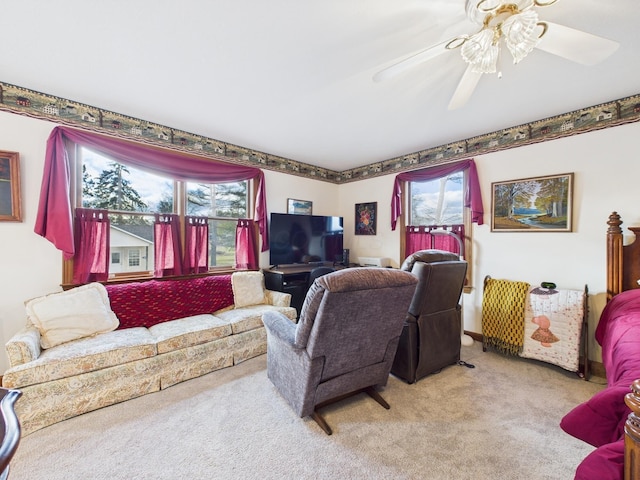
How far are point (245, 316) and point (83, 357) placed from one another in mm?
1337

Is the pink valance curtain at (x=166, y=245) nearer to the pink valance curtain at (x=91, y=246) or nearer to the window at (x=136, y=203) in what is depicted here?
the window at (x=136, y=203)

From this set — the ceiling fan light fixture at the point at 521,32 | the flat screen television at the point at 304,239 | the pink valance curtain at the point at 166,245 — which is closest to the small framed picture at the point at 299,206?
the flat screen television at the point at 304,239

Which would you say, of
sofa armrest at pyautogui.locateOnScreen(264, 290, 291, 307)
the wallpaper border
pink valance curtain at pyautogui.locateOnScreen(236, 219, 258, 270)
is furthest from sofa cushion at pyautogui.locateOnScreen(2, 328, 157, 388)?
the wallpaper border

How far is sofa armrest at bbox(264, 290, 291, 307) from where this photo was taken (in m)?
3.41

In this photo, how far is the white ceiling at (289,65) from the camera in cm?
151

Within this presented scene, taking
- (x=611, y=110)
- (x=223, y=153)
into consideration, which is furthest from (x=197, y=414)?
(x=611, y=110)

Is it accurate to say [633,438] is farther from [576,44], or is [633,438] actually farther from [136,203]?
[136,203]

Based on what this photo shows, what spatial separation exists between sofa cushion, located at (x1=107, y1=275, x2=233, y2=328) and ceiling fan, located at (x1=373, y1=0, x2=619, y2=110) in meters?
2.85

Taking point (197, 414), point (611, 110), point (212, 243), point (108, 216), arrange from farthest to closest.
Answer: point (212, 243) < point (108, 216) < point (611, 110) < point (197, 414)

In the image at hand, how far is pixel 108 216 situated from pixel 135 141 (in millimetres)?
884

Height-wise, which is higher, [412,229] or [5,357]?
[412,229]

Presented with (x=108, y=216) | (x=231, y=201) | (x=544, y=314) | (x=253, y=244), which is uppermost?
(x=231, y=201)

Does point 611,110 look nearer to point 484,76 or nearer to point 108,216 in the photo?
point 484,76

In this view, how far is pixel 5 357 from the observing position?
2326mm
